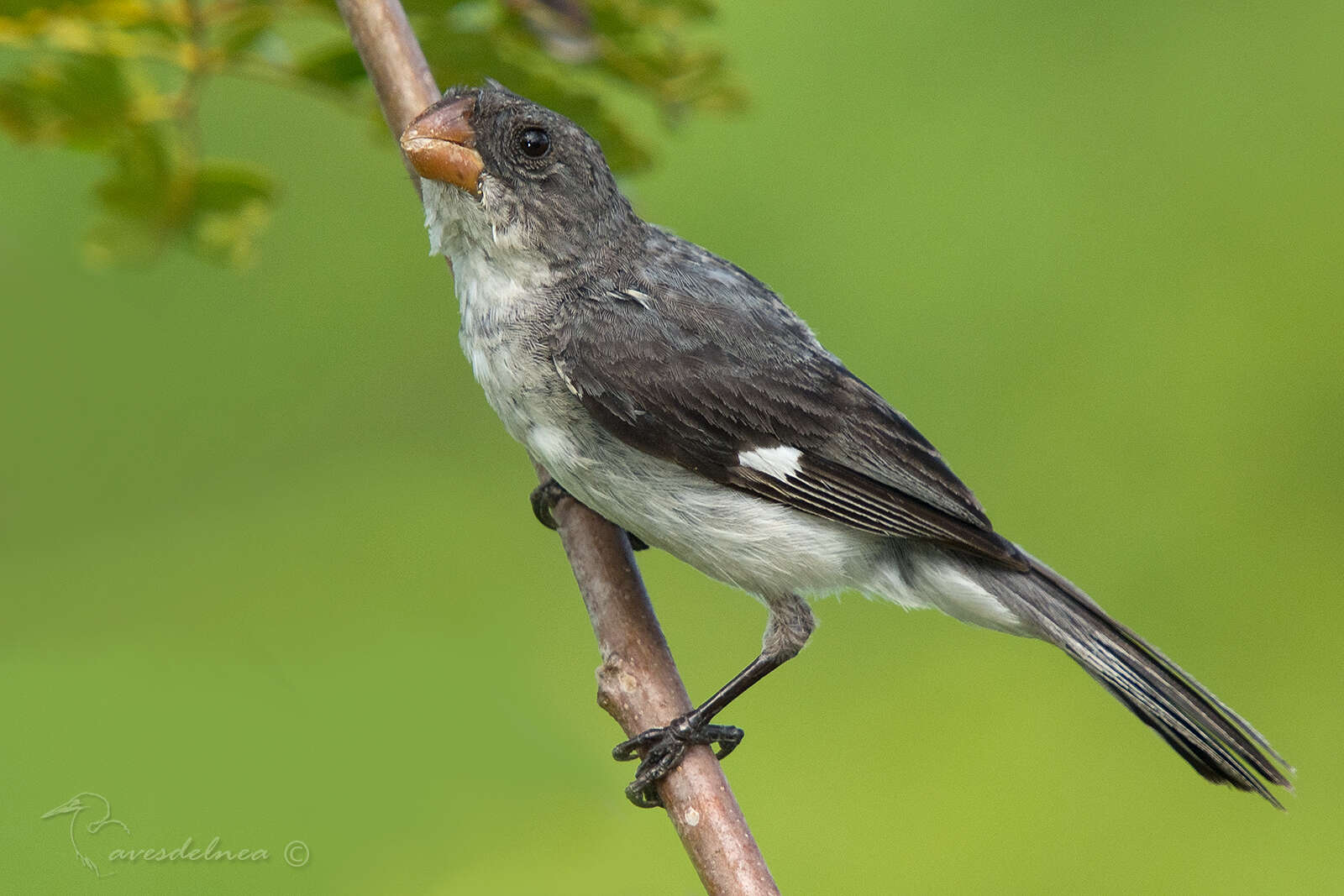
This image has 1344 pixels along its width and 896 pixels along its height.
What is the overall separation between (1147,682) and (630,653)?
0.95 meters

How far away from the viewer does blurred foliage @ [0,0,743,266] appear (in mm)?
2287

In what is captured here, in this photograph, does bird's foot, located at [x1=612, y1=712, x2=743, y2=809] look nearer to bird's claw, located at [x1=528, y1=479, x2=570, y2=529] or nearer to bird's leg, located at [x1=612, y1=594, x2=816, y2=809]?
bird's leg, located at [x1=612, y1=594, x2=816, y2=809]

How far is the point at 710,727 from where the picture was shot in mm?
2410

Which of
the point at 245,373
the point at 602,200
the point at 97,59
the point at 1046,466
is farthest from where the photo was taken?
the point at 245,373

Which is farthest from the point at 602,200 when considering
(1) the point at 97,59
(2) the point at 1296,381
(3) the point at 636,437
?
(2) the point at 1296,381

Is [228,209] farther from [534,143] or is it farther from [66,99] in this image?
[534,143]

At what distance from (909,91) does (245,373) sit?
2.36m

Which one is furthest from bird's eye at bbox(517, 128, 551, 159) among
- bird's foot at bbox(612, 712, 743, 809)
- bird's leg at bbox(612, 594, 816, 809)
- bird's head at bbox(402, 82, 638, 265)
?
bird's foot at bbox(612, 712, 743, 809)

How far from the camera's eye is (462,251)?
102 inches

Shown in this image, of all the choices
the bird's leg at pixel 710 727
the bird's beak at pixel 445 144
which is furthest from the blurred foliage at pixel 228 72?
the bird's leg at pixel 710 727

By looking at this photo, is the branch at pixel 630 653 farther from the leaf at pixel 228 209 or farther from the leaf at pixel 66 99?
the leaf at pixel 66 99

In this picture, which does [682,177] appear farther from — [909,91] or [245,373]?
[245,373]

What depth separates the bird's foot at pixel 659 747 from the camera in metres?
2.30

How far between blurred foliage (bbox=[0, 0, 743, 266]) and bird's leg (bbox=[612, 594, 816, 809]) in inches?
35.7
